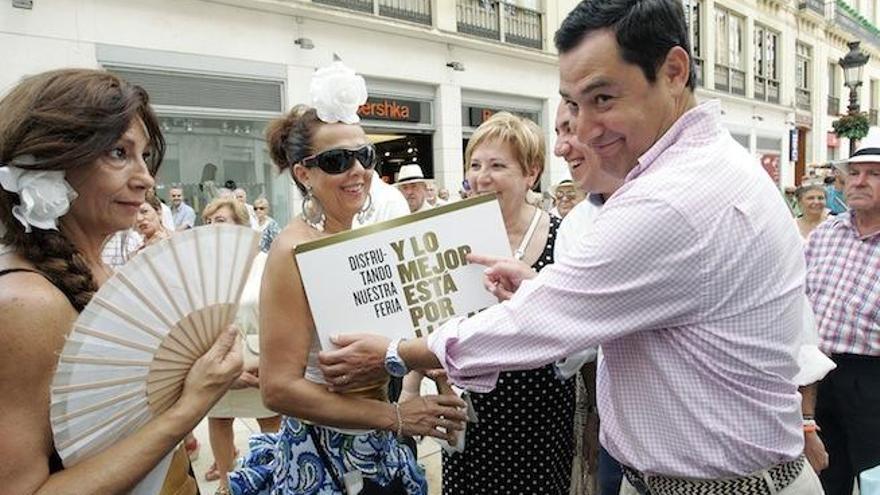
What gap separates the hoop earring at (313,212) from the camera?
192 centimetres

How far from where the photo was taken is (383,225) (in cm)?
165

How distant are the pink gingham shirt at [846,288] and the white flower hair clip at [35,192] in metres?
3.13

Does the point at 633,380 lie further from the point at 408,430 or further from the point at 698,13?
the point at 698,13

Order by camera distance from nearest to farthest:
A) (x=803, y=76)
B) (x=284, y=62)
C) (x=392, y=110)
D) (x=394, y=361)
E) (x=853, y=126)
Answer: (x=394, y=361), (x=284, y=62), (x=392, y=110), (x=853, y=126), (x=803, y=76)

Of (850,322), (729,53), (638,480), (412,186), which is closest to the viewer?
(638,480)

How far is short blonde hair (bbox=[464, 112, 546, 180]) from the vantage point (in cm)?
236

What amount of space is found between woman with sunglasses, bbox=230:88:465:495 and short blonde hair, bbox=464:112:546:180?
0.65 m

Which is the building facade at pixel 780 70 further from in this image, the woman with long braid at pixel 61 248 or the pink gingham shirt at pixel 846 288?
the woman with long braid at pixel 61 248

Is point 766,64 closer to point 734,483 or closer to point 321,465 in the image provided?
point 734,483

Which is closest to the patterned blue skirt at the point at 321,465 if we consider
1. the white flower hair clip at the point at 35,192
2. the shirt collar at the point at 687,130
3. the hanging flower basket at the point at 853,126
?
the white flower hair clip at the point at 35,192

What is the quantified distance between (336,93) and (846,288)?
2.55 m

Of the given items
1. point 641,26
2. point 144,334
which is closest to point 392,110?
point 641,26

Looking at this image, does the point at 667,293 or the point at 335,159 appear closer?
the point at 667,293

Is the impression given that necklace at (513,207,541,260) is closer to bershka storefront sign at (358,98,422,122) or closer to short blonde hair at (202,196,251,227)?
short blonde hair at (202,196,251,227)
